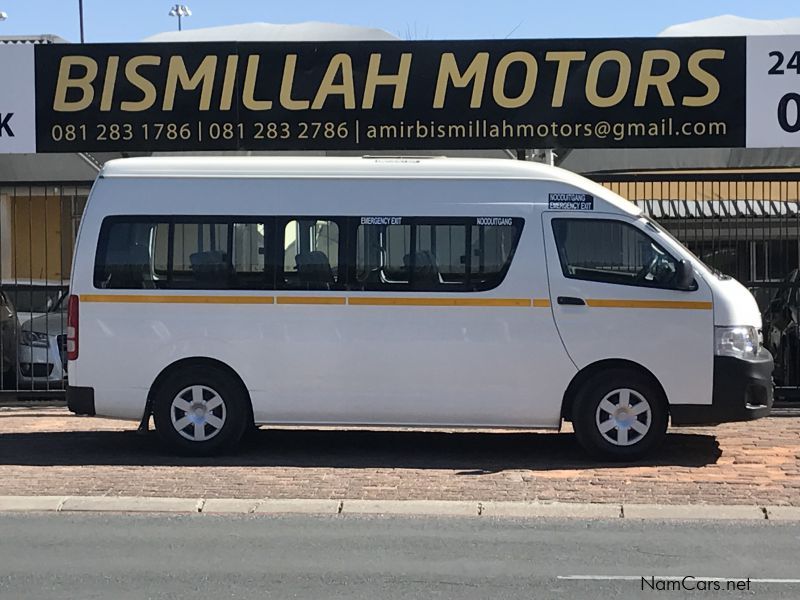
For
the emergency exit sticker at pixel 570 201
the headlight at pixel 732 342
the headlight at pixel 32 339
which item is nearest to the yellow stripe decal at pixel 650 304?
the headlight at pixel 732 342

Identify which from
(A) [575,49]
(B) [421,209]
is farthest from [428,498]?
(A) [575,49]

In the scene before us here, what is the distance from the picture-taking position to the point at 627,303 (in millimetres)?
9219

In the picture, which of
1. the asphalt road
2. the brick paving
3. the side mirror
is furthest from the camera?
the side mirror

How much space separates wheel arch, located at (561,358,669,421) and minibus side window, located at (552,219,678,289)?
651 mm

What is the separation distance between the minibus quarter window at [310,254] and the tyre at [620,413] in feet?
7.52

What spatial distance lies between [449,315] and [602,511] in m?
2.23

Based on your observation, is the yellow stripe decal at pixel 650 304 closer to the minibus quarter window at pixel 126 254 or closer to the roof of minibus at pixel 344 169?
the roof of minibus at pixel 344 169

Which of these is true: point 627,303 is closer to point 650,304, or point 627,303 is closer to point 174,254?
point 650,304

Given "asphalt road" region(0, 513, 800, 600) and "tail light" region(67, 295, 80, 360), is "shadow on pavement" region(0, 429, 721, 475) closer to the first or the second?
"tail light" region(67, 295, 80, 360)

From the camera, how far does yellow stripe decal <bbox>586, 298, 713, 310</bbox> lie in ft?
30.0

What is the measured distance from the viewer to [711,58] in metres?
12.5

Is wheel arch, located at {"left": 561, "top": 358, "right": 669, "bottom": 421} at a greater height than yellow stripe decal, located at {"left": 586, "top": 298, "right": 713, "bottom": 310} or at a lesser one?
lesser

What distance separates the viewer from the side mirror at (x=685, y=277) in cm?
910

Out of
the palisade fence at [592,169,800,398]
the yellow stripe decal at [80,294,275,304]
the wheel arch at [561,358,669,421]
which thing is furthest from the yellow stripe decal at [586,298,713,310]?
the palisade fence at [592,169,800,398]
